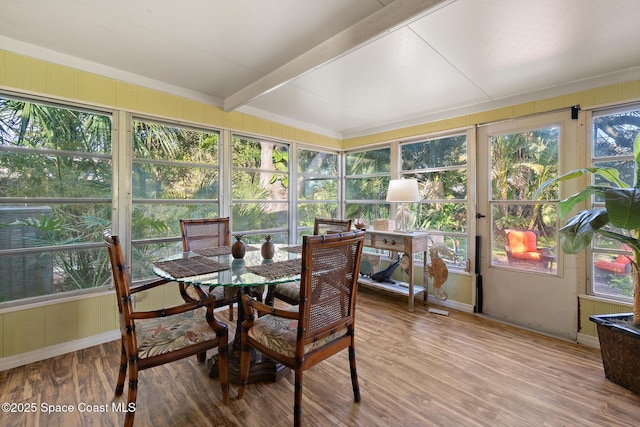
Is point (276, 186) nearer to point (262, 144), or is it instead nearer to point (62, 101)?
point (262, 144)

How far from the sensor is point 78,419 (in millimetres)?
1613

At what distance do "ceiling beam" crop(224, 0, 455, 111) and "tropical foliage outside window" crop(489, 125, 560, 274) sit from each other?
218 centimetres

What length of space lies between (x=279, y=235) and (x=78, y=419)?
8.72ft

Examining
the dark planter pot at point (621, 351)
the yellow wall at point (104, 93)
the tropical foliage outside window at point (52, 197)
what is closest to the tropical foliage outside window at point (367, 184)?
the yellow wall at point (104, 93)

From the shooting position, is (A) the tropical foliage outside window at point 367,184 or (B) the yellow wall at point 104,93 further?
(A) the tropical foliage outside window at point 367,184

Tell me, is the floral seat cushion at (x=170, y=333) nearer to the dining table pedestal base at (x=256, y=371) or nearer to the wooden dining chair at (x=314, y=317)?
the wooden dining chair at (x=314, y=317)

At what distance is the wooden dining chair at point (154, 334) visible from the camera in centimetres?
148

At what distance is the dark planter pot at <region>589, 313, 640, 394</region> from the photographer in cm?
186

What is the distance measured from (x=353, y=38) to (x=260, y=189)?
232 cm

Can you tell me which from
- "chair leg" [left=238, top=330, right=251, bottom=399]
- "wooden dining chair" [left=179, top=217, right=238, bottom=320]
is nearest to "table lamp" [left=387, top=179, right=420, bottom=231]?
"wooden dining chair" [left=179, top=217, right=238, bottom=320]

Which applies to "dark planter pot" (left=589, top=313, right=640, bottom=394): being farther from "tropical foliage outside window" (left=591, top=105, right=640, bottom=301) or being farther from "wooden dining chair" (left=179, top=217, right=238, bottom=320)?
"wooden dining chair" (left=179, top=217, right=238, bottom=320)

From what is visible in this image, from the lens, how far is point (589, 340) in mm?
2535

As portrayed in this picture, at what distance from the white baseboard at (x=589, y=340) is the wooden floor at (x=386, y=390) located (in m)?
0.17

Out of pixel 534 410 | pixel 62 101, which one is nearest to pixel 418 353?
pixel 534 410
